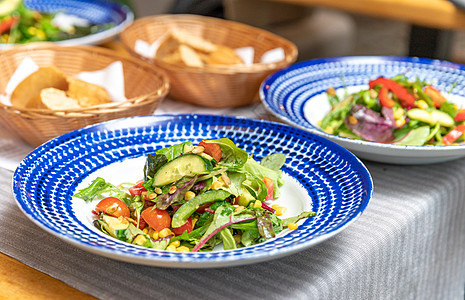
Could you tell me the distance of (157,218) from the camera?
89 centimetres

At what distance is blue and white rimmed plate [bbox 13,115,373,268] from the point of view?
0.75m

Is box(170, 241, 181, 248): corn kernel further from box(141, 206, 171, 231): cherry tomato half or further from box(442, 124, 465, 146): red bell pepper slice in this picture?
box(442, 124, 465, 146): red bell pepper slice

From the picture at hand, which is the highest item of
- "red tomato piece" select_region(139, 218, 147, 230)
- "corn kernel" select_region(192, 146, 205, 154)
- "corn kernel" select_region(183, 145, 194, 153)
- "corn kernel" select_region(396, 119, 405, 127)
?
"corn kernel" select_region(192, 146, 205, 154)

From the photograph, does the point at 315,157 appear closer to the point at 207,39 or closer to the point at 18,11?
the point at 207,39

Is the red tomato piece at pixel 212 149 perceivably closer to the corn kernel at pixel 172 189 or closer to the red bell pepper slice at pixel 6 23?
the corn kernel at pixel 172 189

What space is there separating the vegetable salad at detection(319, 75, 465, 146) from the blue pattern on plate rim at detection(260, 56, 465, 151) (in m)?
0.11

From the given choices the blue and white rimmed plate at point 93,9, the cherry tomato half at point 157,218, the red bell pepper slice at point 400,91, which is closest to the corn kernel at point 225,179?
the cherry tomato half at point 157,218

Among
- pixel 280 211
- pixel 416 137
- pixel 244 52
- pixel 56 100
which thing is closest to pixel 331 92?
pixel 416 137

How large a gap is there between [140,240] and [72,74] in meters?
0.90

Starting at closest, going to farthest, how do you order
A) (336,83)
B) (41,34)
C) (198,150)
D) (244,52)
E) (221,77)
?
1. (198,150)
2. (221,77)
3. (336,83)
4. (244,52)
5. (41,34)

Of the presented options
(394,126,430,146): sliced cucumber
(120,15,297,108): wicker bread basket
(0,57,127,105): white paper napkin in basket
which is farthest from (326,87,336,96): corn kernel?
(0,57,127,105): white paper napkin in basket

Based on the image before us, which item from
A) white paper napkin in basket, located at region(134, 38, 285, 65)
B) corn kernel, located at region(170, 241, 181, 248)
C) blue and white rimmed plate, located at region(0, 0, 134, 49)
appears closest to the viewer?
corn kernel, located at region(170, 241, 181, 248)

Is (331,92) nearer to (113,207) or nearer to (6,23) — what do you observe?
(113,207)

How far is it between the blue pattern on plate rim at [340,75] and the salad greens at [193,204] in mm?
431
